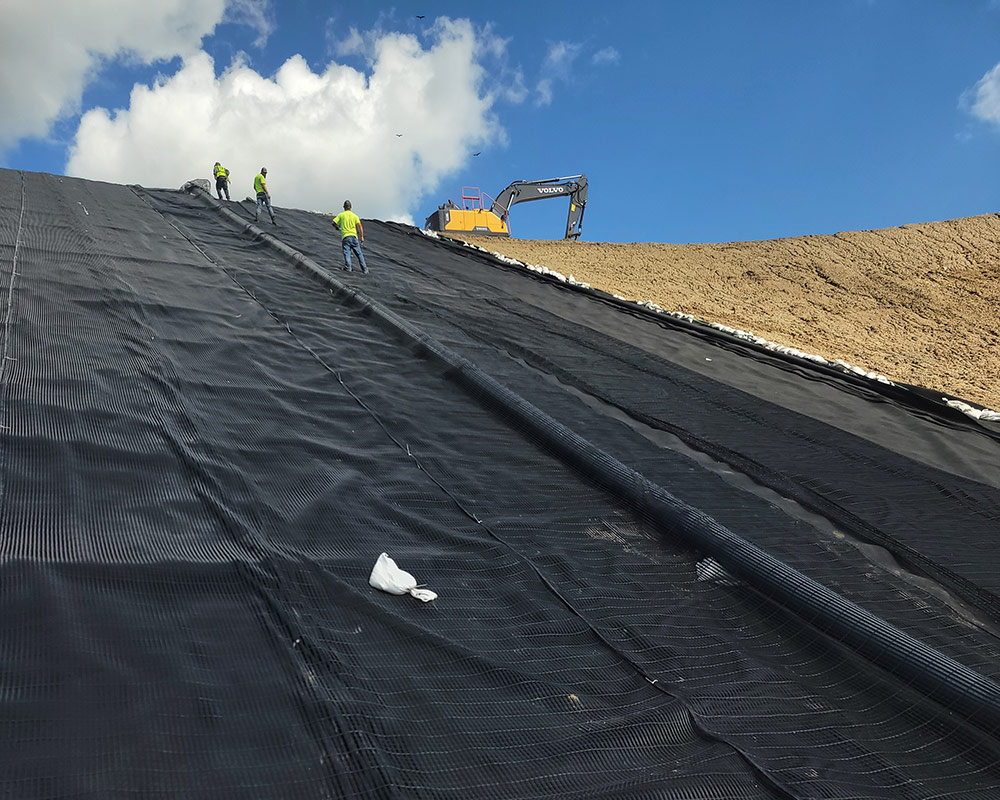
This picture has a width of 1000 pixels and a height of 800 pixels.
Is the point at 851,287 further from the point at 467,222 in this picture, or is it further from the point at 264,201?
the point at 264,201

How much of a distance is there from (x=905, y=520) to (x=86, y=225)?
7.54m

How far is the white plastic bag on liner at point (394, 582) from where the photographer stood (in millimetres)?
2080

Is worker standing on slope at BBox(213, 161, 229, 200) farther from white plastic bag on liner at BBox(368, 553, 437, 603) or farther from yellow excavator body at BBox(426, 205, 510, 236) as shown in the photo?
white plastic bag on liner at BBox(368, 553, 437, 603)

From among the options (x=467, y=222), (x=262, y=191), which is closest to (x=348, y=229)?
(x=262, y=191)

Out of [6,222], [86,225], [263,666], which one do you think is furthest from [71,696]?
[86,225]

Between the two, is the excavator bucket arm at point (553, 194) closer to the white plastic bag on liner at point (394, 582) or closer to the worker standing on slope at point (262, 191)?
the worker standing on slope at point (262, 191)

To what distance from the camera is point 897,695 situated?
6.53 feet

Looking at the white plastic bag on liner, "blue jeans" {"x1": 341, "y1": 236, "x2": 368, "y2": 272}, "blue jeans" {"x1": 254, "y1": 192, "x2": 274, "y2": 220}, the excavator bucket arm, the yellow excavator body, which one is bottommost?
the white plastic bag on liner

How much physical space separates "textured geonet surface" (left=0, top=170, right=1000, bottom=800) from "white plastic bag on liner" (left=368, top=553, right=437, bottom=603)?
38 millimetres

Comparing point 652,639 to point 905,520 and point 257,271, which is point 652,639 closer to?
point 905,520

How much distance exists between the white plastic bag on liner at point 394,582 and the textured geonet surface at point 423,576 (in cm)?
4

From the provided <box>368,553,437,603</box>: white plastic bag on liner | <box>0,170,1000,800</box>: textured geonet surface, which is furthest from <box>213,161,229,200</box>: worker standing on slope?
<box>368,553,437,603</box>: white plastic bag on liner

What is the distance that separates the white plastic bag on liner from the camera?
208 centimetres

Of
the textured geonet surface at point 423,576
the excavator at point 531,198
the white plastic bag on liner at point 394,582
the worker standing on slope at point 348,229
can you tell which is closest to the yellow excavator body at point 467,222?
the excavator at point 531,198
